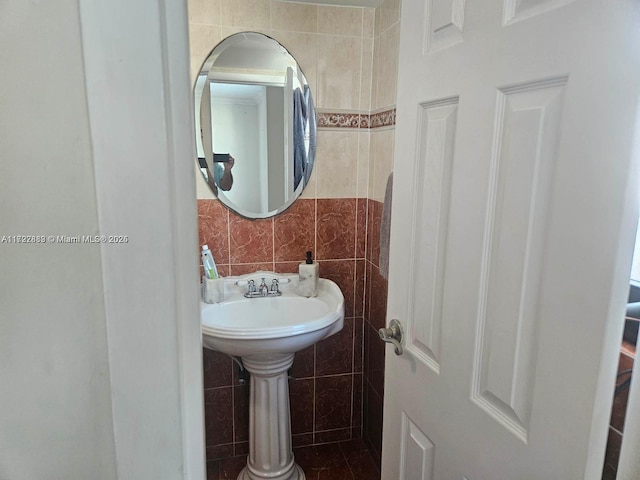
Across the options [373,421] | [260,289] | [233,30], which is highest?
[233,30]

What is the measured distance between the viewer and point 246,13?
5.79ft

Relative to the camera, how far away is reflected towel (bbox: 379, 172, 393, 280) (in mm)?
1751

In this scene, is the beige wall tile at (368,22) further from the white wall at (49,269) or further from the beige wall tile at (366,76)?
the white wall at (49,269)

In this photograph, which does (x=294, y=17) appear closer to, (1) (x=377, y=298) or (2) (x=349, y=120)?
(2) (x=349, y=120)

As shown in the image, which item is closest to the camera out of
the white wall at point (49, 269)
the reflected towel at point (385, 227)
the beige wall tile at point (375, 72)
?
the white wall at point (49, 269)

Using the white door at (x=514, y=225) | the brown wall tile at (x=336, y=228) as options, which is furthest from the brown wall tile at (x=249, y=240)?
the white door at (x=514, y=225)

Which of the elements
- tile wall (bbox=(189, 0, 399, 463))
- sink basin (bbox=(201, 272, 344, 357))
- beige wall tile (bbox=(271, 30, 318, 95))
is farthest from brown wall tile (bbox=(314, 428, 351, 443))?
→ beige wall tile (bbox=(271, 30, 318, 95))

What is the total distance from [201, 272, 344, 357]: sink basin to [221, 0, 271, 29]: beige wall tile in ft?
3.40

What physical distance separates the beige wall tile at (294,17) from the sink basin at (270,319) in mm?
1042

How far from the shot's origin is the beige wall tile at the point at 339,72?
1867mm

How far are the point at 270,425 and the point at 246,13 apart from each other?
1694mm

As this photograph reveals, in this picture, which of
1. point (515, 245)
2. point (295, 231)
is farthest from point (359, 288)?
point (515, 245)

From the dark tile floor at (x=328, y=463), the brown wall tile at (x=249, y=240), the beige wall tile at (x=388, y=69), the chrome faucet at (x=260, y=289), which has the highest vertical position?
the beige wall tile at (x=388, y=69)

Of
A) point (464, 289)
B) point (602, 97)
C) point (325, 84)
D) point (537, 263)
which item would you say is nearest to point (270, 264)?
point (325, 84)
